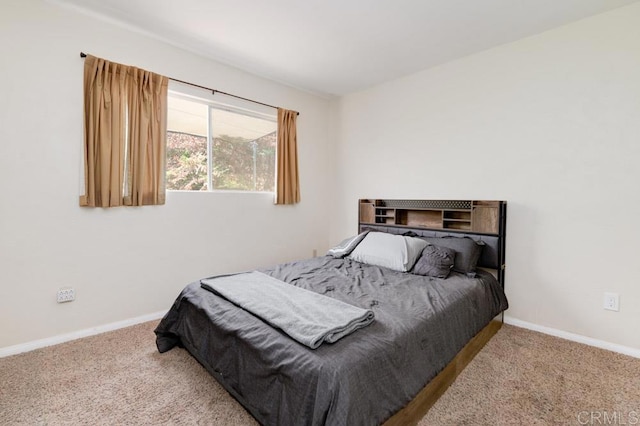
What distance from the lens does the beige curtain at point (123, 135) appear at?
7.73 feet

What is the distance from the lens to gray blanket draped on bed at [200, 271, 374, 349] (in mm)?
1396

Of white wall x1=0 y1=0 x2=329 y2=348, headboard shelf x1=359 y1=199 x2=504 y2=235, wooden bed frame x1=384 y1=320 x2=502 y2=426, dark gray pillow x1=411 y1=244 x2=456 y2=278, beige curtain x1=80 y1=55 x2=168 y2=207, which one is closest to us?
wooden bed frame x1=384 y1=320 x2=502 y2=426

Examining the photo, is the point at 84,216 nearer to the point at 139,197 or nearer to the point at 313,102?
the point at 139,197

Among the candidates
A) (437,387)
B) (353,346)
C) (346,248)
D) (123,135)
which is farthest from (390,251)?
(123,135)

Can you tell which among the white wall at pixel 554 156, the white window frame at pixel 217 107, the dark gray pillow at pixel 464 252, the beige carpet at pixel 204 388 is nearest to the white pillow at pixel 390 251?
the dark gray pillow at pixel 464 252

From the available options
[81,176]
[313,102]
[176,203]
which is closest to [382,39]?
[313,102]

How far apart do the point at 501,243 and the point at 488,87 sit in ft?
4.89

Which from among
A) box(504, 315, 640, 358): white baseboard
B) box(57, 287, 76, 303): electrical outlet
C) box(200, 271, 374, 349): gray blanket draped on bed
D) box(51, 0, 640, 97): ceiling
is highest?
box(51, 0, 640, 97): ceiling

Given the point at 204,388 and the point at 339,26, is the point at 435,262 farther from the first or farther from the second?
the point at 339,26

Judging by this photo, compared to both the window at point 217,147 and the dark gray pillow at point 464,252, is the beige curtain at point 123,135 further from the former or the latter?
the dark gray pillow at point 464,252

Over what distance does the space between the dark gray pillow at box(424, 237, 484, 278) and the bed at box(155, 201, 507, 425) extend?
52 mm

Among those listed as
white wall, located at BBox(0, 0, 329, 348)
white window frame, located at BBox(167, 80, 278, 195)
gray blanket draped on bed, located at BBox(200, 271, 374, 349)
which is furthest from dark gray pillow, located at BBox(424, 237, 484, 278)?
white wall, located at BBox(0, 0, 329, 348)

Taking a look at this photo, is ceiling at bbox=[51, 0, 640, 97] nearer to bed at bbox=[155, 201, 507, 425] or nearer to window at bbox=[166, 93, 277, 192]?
window at bbox=[166, 93, 277, 192]

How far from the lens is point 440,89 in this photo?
3174 mm
